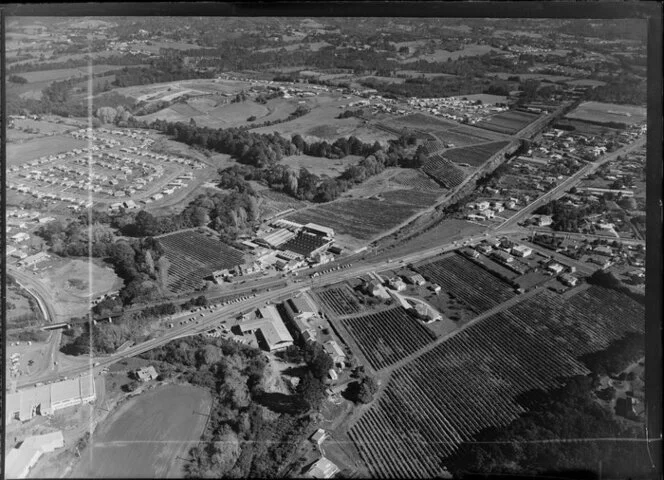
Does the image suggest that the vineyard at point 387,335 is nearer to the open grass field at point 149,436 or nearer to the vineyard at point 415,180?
the open grass field at point 149,436

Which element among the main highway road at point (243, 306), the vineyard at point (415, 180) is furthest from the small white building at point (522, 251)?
the vineyard at point (415, 180)

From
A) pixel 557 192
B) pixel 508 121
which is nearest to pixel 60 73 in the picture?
Result: pixel 508 121

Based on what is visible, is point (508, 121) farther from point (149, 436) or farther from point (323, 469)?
point (149, 436)

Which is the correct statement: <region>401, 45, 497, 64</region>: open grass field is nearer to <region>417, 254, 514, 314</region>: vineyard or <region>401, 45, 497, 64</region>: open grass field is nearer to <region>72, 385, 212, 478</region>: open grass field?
<region>417, 254, 514, 314</region>: vineyard

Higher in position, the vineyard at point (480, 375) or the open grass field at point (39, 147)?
the open grass field at point (39, 147)

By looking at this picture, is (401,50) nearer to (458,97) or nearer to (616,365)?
(458,97)

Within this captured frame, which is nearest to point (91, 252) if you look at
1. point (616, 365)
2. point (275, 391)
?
point (275, 391)

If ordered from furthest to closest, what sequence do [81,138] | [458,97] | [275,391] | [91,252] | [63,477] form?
[458,97]
[81,138]
[91,252]
[275,391]
[63,477]
